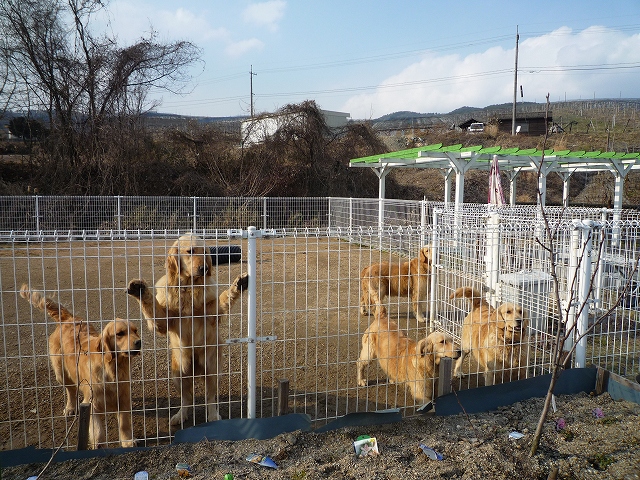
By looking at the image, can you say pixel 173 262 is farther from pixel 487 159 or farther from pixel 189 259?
pixel 487 159

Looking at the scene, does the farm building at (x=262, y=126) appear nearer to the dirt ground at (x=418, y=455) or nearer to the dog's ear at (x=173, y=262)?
the dog's ear at (x=173, y=262)

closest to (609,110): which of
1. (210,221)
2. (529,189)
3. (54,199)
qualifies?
(529,189)

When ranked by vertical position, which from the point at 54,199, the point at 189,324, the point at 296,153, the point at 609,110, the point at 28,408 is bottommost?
the point at 28,408

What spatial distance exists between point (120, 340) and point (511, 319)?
309 cm

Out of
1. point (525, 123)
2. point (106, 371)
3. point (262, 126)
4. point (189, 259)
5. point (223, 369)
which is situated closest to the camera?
point (106, 371)

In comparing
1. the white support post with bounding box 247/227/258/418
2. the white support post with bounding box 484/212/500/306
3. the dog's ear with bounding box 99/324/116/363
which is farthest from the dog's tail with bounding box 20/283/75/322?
the white support post with bounding box 484/212/500/306

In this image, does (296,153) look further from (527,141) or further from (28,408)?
(527,141)

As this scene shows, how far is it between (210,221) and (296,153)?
263 inches

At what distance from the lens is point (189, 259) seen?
11.5ft

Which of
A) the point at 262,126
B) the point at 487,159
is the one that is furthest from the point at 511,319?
the point at 262,126

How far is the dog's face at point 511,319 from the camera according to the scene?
13.3ft

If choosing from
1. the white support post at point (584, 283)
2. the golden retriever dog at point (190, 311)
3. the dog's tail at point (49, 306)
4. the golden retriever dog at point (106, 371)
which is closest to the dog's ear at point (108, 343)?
the golden retriever dog at point (106, 371)

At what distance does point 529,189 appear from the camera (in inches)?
1117

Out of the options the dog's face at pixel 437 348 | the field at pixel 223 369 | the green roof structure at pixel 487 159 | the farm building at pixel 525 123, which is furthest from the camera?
the farm building at pixel 525 123
